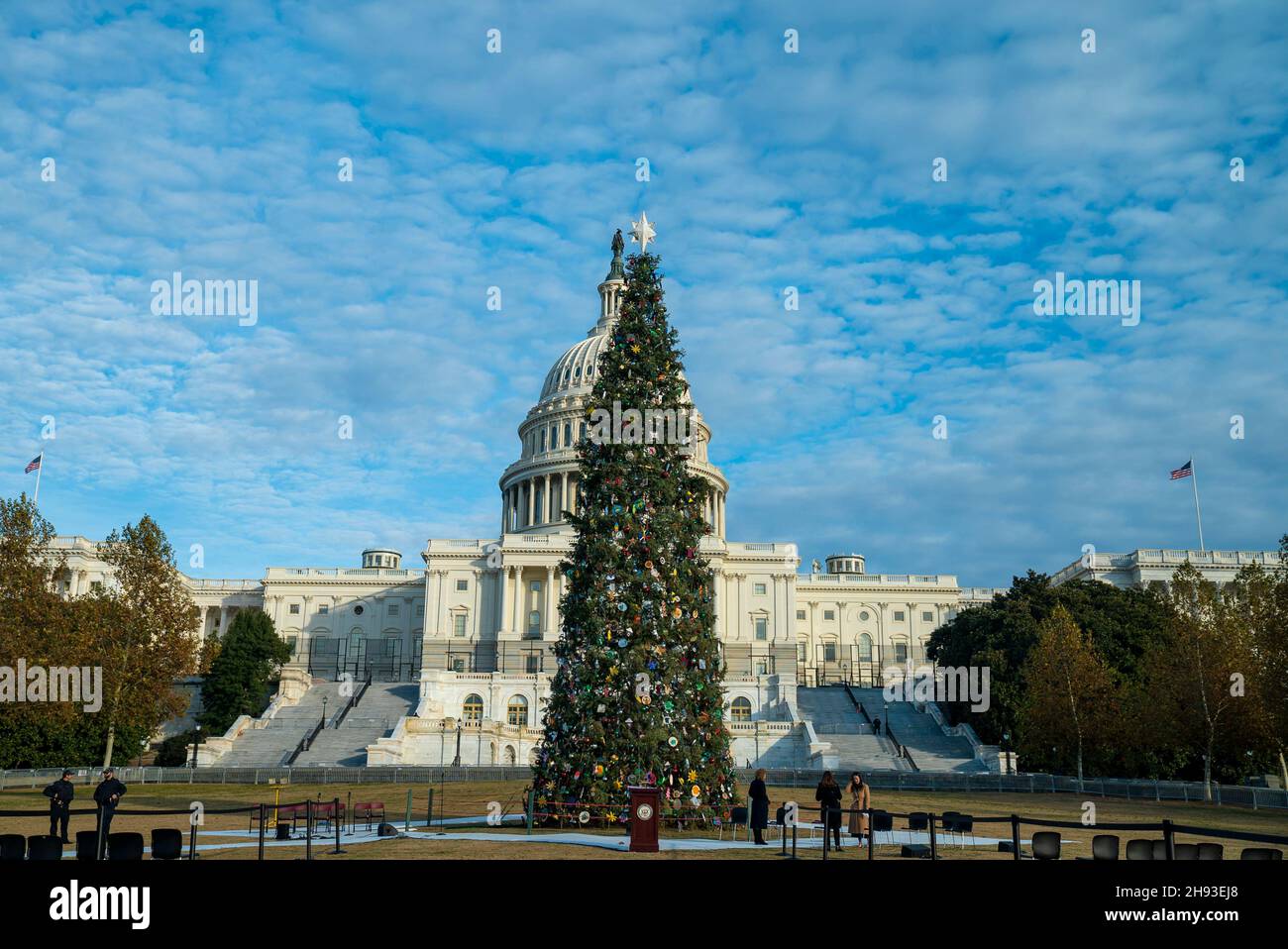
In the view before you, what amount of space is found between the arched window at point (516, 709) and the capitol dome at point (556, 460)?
34903 millimetres

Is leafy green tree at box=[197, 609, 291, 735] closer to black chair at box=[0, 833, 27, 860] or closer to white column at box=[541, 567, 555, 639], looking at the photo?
white column at box=[541, 567, 555, 639]

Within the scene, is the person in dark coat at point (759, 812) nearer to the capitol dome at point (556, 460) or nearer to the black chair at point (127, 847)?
the black chair at point (127, 847)

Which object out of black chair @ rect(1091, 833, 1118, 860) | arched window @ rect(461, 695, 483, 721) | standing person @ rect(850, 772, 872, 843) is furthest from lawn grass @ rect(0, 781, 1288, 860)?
arched window @ rect(461, 695, 483, 721)

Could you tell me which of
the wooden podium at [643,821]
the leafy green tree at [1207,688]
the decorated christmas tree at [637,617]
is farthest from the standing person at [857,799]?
the leafy green tree at [1207,688]

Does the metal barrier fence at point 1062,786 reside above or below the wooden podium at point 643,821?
below

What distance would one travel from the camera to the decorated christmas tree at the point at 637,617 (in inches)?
1023

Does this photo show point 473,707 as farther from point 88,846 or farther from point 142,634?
point 88,846
